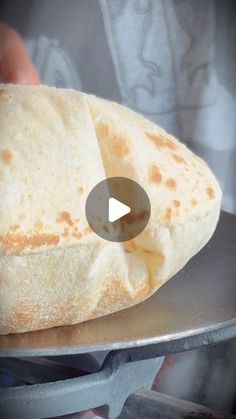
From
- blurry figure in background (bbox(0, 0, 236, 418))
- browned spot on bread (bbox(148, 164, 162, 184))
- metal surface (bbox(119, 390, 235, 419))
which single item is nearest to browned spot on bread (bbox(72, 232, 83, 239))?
browned spot on bread (bbox(148, 164, 162, 184))

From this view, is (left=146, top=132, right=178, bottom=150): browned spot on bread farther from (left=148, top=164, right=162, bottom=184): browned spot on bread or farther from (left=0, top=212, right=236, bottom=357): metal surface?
(left=0, top=212, right=236, bottom=357): metal surface

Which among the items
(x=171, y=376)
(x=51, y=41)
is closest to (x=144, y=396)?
(x=171, y=376)

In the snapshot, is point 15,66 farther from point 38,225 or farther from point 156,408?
point 156,408

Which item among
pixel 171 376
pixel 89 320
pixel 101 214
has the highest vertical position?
pixel 101 214

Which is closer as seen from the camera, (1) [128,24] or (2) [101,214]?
(2) [101,214]

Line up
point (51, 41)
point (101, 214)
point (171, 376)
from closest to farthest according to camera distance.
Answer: point (101, 214) → point (51, 41) → point (171, 376)

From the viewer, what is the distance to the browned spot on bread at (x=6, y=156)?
63 centimetres

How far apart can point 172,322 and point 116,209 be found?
124 millimetres

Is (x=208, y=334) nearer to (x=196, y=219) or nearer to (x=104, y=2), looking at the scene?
(x=196, y=219)

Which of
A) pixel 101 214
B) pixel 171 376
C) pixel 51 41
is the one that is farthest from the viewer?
pixel 171 376

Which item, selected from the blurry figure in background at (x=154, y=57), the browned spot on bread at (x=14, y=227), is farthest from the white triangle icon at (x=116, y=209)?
the blurry figure in background at (x=154, y=57)

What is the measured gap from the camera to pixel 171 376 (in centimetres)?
129

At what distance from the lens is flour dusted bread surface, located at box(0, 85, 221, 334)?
62 centimetres

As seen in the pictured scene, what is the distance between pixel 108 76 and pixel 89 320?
0.66 meters
